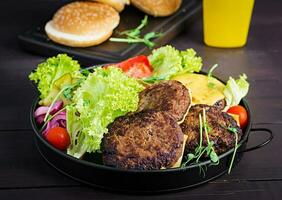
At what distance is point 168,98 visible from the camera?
169cm

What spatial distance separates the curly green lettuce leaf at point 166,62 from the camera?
196 centimetres

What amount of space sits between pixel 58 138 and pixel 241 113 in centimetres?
51

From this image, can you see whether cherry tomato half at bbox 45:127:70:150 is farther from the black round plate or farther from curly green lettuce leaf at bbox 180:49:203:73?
curly green lettuce leaf at bbox 180:49:203:73

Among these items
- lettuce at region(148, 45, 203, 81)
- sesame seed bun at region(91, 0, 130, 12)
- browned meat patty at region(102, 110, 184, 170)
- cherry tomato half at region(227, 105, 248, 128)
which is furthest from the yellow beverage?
browned meat patty at region(102, 110, 184, 170)

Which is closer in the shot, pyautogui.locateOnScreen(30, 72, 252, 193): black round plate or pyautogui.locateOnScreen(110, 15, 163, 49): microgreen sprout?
pyautogui.locateOnScreen(30, 72, 252, 193): black round plate

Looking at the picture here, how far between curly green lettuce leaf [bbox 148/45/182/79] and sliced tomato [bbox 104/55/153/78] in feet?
0.09

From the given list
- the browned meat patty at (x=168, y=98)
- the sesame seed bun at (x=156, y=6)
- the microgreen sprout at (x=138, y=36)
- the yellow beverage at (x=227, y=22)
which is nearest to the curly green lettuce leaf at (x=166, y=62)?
the browned meat patty at (x=168, y=98)

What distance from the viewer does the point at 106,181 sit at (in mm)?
1591

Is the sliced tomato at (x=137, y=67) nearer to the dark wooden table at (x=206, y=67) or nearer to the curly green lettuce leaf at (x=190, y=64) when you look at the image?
the curly green lettuce leaf at (x=190, y=64)

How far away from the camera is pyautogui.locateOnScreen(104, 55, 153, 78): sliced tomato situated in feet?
6.44

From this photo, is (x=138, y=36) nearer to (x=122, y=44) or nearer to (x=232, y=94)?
(x=122, y=44)

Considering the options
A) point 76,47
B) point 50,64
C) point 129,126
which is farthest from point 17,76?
point 129,126

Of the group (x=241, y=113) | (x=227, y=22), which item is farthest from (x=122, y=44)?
(x=241, y=113)

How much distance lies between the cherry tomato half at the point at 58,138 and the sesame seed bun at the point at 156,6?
1112mm
